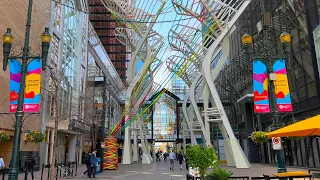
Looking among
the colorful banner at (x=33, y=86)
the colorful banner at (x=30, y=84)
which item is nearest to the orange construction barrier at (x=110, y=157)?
the colorful banner at (x=30, y=84)

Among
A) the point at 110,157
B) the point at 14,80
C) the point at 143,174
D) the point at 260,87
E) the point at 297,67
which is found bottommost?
the point at 143,174

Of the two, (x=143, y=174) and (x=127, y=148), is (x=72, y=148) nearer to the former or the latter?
(x=127, y=148)

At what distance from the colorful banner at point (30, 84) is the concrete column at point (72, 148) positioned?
91.8ft

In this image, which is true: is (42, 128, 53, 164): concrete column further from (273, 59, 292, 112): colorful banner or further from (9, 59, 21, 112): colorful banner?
(273, 59, 292, 112): colorful banner

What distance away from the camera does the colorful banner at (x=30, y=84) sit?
11.3 meters

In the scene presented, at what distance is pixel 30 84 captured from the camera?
11.3 metres

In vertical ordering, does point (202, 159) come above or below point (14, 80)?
below

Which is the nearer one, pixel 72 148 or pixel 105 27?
pixel 72 148

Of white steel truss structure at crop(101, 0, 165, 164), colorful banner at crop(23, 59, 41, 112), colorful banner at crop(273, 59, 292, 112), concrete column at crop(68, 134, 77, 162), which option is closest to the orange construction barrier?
white steel truss structure at crop(101, 0, 165, 164)

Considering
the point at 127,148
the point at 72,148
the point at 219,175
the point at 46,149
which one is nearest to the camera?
the point at 219,175

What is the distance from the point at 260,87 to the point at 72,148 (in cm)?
3146

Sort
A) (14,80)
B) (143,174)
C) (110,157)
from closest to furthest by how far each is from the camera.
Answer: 1. (14,80)
2. (143,174)
3. (110,157)

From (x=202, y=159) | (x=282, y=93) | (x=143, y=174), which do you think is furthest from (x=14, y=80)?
(x=143, y=174)

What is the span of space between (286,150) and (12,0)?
2652 centimetres
